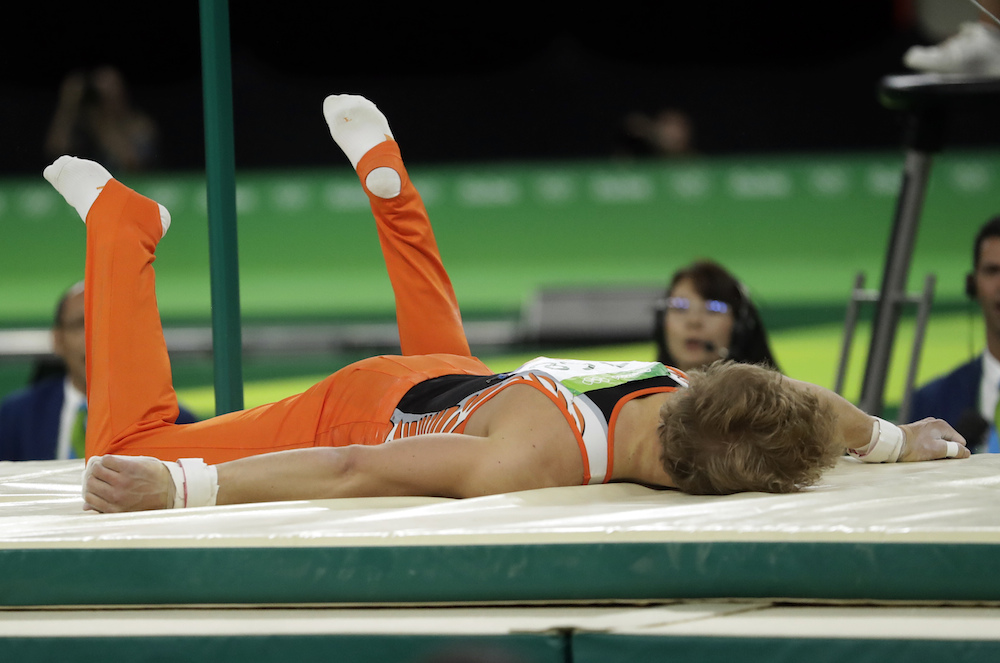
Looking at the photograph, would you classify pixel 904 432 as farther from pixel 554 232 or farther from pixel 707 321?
pixel 554 232

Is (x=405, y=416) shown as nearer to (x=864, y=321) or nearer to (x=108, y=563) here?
(x=108, y=563)

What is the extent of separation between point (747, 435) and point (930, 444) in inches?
22.6

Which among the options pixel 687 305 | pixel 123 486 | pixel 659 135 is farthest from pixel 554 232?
pixel 123 486

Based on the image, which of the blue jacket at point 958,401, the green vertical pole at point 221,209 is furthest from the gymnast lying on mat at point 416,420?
the blue jacket at point 958,401

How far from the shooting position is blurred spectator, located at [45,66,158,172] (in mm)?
6820

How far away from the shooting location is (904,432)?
2002 millimetres

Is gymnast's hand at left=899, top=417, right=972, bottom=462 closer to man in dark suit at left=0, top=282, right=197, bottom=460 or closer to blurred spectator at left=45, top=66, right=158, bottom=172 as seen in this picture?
man in dark suit at left=0, top=282, right=197, bottom=460

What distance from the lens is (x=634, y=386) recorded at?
72.9 inches

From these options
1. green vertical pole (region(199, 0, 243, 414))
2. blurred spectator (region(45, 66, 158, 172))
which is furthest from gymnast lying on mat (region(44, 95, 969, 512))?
blurred spectator (region(45, 66, 158, 172))

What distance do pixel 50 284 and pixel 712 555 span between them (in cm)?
582

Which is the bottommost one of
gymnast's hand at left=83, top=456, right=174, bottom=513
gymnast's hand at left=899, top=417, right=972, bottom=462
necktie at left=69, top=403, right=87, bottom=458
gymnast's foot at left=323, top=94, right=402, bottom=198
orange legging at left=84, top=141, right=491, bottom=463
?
necktie at left=69, top=403, right=87, bottom=458

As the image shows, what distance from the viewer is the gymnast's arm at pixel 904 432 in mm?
1883

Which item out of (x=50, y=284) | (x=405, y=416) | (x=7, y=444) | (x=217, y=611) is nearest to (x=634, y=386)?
(x=405, y=416)

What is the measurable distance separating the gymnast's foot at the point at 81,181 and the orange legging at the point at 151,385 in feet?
0.08
